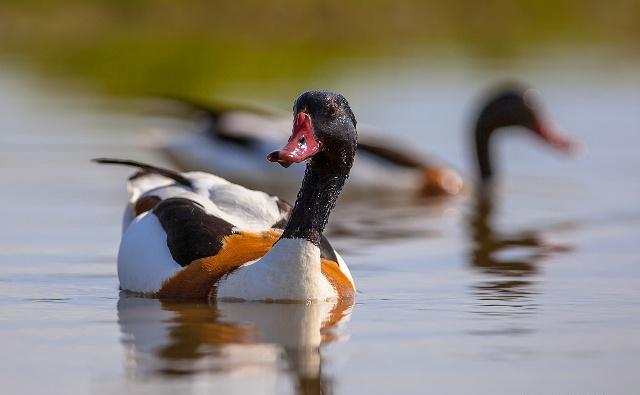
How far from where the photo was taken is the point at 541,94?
77.2 ft

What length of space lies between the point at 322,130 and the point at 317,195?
46 centimetres

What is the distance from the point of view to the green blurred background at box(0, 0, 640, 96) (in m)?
26.2

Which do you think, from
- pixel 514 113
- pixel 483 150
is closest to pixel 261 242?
pixel 483 150

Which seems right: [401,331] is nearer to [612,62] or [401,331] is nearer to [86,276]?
[86,276]

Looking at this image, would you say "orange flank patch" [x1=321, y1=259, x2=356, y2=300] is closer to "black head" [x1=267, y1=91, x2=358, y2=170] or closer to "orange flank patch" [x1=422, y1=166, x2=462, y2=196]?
"black head" [x1=267, y1=91, x2=358, y2=170]

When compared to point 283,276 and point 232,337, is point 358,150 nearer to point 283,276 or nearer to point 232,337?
point 283,276

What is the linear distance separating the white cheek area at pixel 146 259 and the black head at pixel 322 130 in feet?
3.11

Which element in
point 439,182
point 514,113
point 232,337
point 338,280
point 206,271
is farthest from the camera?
point 514,113

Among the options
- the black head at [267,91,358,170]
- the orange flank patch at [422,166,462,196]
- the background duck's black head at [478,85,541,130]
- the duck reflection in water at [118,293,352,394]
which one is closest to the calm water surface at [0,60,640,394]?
the duck reflection in water at [118,293,352,394]

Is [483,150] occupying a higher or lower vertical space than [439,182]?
higher

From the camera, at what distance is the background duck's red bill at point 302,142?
27.4 ft

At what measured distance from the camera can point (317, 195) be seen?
8.97 m

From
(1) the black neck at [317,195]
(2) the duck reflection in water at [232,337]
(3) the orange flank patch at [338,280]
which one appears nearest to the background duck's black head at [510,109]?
(3) the orange flank patch at [338,280]

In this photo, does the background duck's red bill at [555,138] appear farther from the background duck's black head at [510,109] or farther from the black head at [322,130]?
the black head at [322,130]
